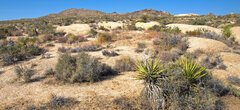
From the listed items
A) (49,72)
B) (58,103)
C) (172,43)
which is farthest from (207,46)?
(49,72)

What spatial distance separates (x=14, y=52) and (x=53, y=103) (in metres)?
6.94

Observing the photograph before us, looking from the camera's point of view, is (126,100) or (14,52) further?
(14,52)

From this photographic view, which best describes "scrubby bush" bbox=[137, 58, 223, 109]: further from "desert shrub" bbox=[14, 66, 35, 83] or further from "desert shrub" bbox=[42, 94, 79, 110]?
"desert shrub" bbox=[14, 66, 35, 83]

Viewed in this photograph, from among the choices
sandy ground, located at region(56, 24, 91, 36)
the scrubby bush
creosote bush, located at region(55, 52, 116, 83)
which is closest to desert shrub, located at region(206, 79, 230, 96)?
the scrubby bush

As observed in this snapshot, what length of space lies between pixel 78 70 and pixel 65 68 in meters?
0.81

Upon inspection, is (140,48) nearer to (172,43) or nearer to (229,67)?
(172,43)

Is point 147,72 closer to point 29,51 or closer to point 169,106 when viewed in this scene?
point 169,106

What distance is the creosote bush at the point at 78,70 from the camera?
6.22 meters

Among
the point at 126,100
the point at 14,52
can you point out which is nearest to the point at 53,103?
the point at 126,100

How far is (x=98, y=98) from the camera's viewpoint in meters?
4.91

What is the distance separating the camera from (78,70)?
20.5ft

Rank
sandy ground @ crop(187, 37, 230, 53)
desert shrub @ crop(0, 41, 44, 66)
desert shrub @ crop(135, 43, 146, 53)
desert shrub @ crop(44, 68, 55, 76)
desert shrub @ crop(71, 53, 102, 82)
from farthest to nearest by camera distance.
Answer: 1. desert shrub @ crop(135, 43, 146, 53)
2. sandy ground @ crop(187, 37, 230, 53)
3. desert shrub @ crop(0, 41, 44, 66)
4. desert shrub @ crop(44, 68, 55, 76)
5. desert shrub @ crop(71, 53, 102, 82)

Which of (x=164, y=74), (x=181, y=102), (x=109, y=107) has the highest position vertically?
(x=164, y=74)

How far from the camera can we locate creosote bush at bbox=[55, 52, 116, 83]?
6.22 meters
